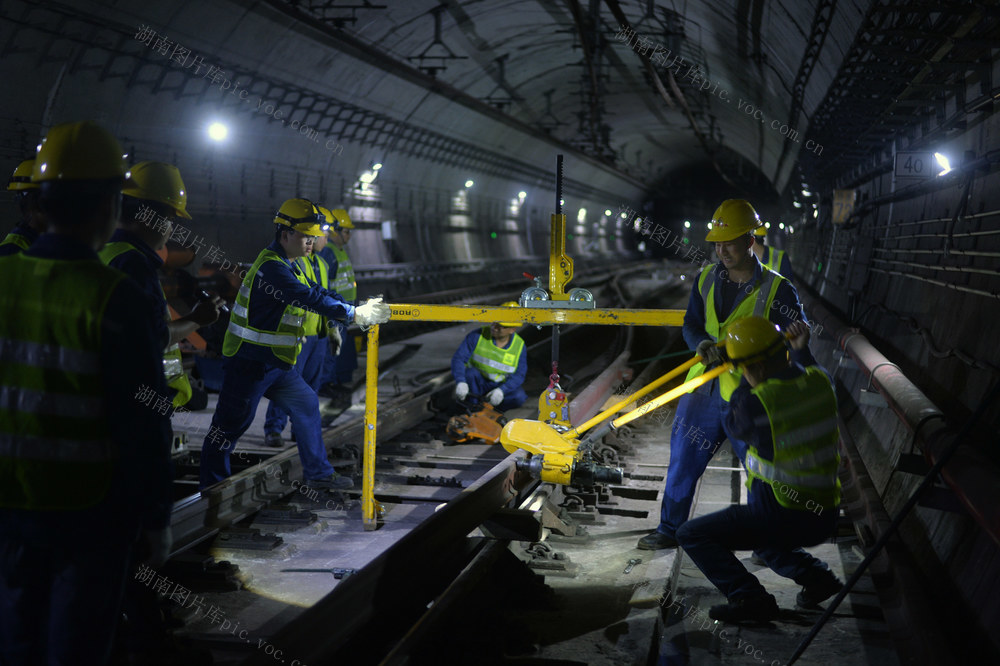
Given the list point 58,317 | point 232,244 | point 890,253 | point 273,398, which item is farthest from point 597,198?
point 58,317

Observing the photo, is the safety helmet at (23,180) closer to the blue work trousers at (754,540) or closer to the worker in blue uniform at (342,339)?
the blue work trousers at (754,540)

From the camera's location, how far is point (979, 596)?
12.7ft

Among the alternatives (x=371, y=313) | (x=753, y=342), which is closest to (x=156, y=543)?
(x=753, y=342)

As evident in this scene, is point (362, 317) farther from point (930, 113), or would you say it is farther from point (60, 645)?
point (930, 113)

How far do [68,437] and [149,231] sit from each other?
2.00m

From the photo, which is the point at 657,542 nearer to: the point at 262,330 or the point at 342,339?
the point at 262,330

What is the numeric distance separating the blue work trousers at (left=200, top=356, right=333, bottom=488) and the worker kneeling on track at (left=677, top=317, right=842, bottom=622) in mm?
2857

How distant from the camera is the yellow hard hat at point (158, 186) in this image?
4449mm

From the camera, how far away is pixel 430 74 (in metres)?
19.1

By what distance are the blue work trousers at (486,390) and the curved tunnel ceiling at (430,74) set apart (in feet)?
14.4

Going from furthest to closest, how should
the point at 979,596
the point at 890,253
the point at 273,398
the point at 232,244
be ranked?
the point at 232,244
the point at 890,253
the point at 273,398
the point at 979,596

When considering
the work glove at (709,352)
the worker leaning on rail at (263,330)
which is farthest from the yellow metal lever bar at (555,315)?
the worker leaning on rail at (263,330)

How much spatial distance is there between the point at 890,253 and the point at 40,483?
387 inches

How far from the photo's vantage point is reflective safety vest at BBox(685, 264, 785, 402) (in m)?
4.77
